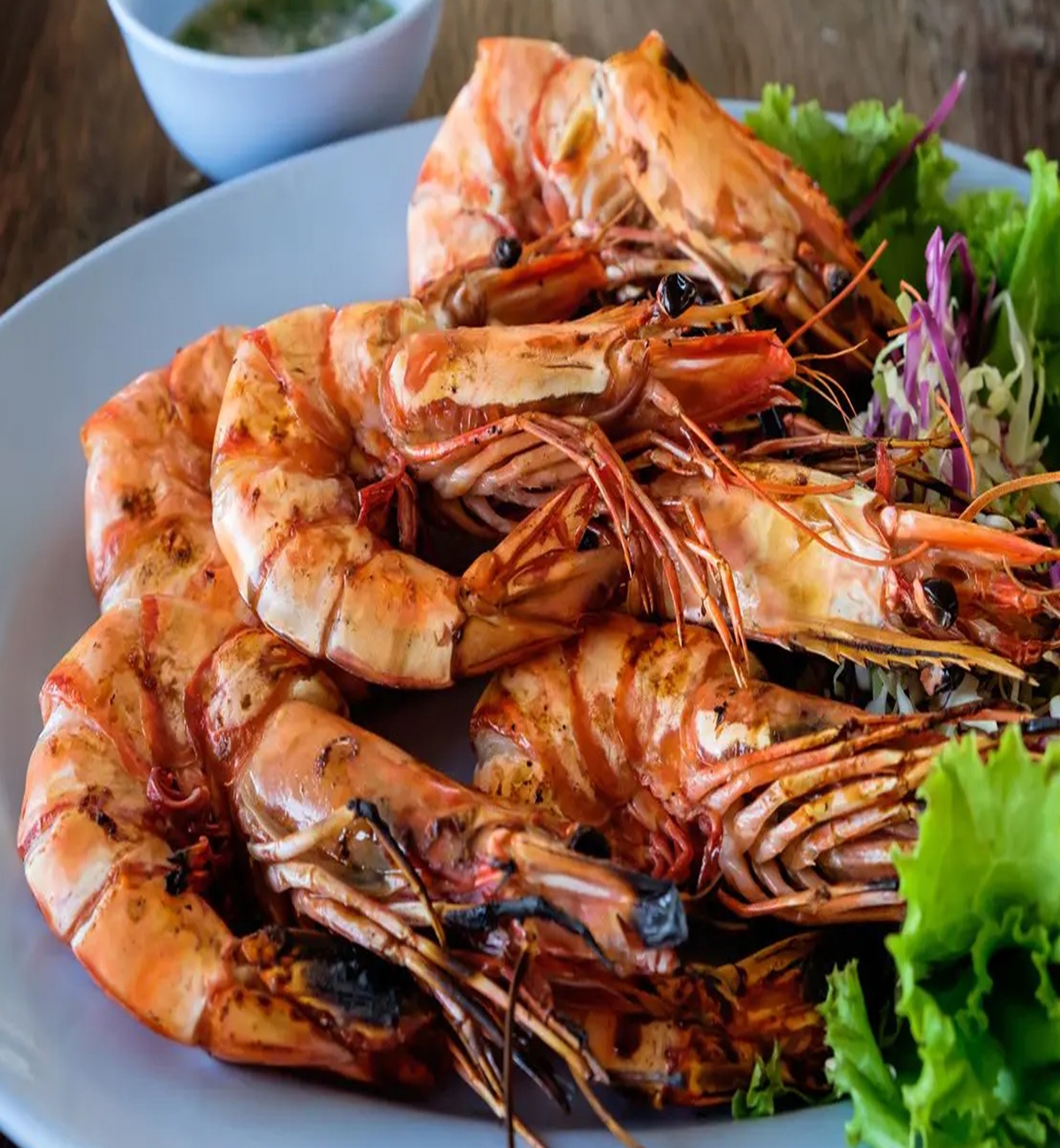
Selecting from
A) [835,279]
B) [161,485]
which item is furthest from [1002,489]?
[161,485]

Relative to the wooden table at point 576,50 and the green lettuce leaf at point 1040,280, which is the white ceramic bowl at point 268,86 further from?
the green lettuce leaf at point 1040,280

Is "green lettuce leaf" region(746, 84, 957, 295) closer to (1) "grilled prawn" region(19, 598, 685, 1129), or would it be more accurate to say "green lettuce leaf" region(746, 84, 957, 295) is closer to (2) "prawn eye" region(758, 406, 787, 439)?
(2) "prawn eye" region(758, 406, 787, 439)

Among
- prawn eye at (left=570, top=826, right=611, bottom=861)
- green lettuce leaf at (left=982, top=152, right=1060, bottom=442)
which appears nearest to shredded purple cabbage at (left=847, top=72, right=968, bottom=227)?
green lettuce leaf at (left=982, top=152, right=1060, bottom=442)

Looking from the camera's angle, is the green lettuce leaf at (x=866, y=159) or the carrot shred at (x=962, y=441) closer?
the carrot shred at (x=962, y=441)

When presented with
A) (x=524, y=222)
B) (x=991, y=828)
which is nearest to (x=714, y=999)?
(x=991, y=828)

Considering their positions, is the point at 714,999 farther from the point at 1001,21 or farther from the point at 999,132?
the point at 1001,21

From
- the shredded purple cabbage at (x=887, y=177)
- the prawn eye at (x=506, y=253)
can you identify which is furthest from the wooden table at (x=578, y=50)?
the prawn eye at (x=506, y=253)
